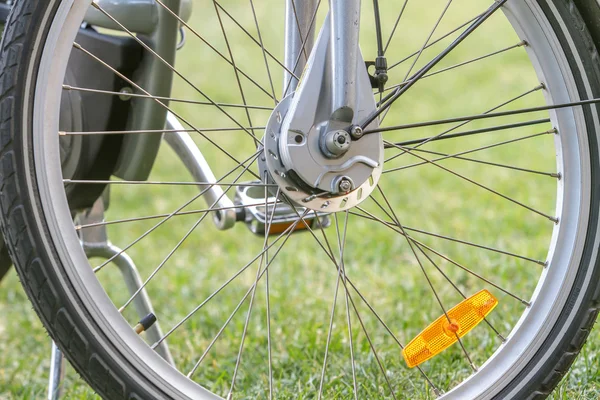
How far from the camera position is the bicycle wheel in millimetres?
1189

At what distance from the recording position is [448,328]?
1.45 meters

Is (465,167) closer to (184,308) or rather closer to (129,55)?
(184,308)

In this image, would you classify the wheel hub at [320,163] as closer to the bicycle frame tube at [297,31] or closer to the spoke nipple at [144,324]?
the bicycle frame tube at [297,31]

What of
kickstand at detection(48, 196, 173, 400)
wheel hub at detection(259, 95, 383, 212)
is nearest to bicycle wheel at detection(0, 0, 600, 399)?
wheel hub at detection(259, 95, 383, 212)

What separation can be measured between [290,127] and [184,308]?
5.69 ft

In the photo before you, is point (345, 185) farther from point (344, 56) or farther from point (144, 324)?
point (144, 324)

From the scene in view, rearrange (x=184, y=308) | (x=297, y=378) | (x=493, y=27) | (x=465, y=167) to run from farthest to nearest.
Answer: (x=493, y=27), (x=465, y=167), (x=184, y=308), (x=297, y=378)

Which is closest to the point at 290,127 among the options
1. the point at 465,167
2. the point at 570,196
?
the point at 570,196

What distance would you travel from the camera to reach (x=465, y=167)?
439 cm

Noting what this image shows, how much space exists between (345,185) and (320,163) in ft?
0.17

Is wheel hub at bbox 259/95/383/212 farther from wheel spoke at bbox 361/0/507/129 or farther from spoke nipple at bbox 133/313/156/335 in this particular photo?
spoke nipple at bbox 133/313/156/335

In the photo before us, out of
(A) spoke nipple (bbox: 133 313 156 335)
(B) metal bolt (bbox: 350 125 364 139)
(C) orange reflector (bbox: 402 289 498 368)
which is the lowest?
(A) spoke nipple (bbox: 133 313 156 335)

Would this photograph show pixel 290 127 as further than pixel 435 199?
No

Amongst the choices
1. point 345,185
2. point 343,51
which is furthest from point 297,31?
point 345,185
